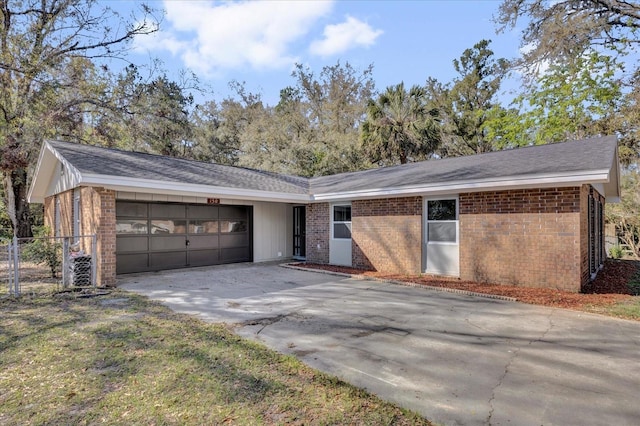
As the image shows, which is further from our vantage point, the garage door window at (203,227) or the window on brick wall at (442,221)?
the garage door window at (203,227)

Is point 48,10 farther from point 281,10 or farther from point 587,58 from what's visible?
point 587,58

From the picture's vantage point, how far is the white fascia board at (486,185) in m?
6.79

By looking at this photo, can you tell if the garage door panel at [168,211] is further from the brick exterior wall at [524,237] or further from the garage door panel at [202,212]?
the brick exterior wall at [524,237]

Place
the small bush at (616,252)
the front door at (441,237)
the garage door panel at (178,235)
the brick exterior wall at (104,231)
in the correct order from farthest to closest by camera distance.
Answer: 1. the small bush at (616,252)
2. the garage door panel at (178,235)
3. the front door at (441,237)
4. the brick exterior wall at (104,231)

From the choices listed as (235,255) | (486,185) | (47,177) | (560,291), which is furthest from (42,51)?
(560,291)

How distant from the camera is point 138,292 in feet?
25.2

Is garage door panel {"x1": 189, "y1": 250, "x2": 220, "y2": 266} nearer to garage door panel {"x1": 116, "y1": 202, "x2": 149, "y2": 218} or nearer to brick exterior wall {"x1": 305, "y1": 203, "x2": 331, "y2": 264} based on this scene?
garage door panel {"x1": 116, "y1": 202, "x2": 149, "y2": 218}

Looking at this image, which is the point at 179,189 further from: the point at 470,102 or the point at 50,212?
the point at 470,102

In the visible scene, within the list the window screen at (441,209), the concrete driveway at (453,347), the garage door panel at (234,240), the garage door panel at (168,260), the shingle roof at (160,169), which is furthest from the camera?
the garage door panel at (234,240)

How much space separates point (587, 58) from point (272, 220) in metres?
18.4

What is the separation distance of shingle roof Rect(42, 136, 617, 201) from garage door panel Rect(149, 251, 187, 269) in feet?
8.41

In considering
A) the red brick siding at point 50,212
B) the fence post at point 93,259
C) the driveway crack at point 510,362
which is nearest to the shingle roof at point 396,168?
the fence post at point 93,259

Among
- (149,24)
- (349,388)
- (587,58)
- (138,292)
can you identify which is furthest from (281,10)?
(587,58)

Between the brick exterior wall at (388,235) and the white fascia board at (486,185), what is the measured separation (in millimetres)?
453
